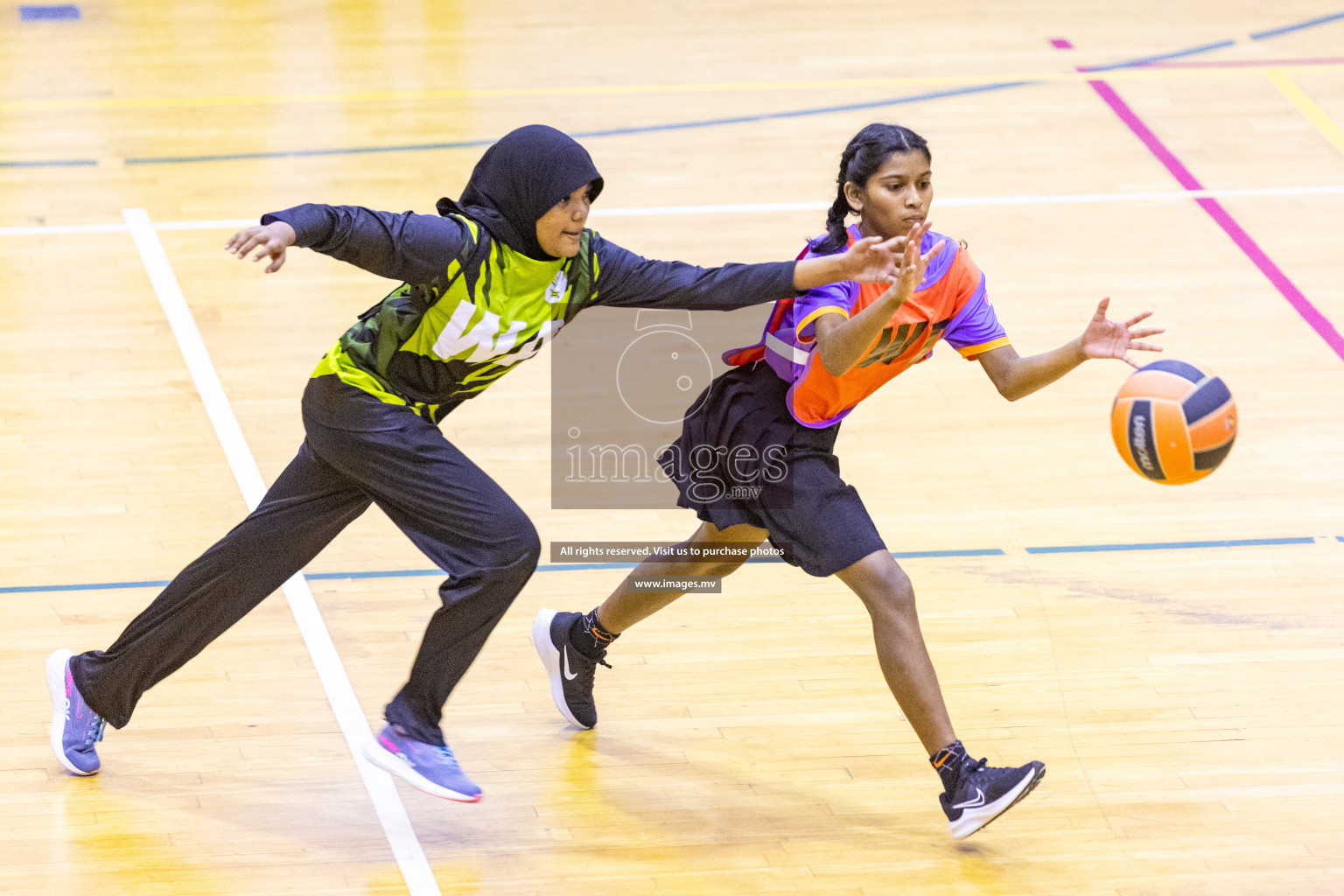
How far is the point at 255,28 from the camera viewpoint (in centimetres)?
1062

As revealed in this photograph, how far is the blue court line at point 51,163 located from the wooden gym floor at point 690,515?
16 mm

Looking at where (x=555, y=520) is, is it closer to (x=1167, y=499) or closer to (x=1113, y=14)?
(x=1167, y=499)

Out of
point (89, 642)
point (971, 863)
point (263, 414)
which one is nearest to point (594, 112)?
point (263, 414)

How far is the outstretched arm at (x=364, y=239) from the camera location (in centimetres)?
363

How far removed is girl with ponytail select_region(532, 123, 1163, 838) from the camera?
420cm

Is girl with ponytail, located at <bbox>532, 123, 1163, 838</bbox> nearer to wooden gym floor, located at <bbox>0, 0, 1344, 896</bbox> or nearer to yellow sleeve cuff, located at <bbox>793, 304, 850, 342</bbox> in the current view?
yellow sleeve cuff, located at <bbox>793, 304, 850, 342</bbox>

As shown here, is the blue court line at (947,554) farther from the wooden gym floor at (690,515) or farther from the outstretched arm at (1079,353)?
the outstretched arm at (1079,353)

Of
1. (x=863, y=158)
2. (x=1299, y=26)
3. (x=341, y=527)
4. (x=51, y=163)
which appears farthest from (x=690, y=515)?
(x=1299, y=26)

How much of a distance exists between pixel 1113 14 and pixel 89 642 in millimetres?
8396

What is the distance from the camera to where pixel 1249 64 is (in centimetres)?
1014

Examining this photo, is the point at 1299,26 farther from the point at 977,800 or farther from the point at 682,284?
the point at 977,800

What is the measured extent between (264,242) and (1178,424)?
7.71ft

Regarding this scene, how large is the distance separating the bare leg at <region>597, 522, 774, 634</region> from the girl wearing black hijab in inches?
24.8

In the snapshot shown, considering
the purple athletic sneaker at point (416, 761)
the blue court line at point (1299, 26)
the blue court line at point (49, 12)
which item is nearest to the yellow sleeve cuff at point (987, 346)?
the purple athletic sneaker at point (416, 761)
